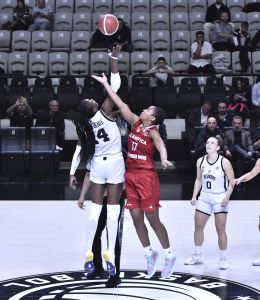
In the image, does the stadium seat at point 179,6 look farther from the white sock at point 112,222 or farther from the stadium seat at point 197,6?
the white sock at point 112,222

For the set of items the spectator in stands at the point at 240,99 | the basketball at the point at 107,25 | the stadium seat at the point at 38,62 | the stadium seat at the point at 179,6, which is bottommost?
the spectator in stands at the point at 240,99

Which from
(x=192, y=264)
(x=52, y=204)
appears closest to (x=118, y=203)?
(x=192, y=264)

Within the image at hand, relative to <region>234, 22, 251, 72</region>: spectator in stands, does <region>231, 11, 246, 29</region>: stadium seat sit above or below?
above

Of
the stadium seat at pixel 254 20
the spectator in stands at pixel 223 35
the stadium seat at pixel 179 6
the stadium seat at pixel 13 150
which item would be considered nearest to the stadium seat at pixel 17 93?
the stadium seat at pixel 13 150

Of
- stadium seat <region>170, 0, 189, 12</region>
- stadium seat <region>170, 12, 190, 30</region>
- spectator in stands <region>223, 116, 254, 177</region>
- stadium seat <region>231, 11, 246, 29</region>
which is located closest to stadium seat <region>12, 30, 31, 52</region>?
stadium seat <region>170, 12, 190, 30</region>

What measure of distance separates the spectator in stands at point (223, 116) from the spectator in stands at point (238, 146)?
0.46 metres

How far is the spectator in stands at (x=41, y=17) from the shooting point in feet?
55.3

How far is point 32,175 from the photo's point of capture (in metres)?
13.7

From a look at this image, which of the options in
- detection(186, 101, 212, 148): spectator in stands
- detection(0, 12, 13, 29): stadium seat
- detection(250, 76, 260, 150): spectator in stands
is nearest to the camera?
detection(250, 76, 260, 150): spectator in stands

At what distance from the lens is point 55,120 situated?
14023 mm

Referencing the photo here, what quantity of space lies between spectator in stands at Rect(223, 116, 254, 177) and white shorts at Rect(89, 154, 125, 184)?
5862 mm

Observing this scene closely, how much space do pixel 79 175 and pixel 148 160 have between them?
258 inches

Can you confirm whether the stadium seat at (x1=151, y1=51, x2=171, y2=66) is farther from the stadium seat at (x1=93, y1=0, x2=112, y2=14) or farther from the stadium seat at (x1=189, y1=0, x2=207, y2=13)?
the stadium seat at (x1=93, y1=0, x2=112, y2=14)

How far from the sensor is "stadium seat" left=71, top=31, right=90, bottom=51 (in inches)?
647
